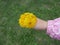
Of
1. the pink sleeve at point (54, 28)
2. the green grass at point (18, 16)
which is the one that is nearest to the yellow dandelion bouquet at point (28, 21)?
the pink sleeve at point (54, 28)

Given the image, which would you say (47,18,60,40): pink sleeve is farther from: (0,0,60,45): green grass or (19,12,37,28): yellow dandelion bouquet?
(0,0,60,45): green grass

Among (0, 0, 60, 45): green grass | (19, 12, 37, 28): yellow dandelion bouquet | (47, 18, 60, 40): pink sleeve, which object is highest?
(19, 12, 37, 28): yellow dandelion bouquet

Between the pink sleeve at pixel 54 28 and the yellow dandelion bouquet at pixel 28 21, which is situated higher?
the yellow dandelion bouquet at pixel 28 21

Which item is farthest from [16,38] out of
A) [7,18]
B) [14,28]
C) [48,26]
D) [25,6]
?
[48,26]

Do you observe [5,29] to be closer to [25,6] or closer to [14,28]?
[14,28]

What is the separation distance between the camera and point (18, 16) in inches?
116

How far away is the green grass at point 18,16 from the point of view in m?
2.68

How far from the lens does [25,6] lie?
3.09 metres

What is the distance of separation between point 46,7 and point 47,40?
24.4 inches

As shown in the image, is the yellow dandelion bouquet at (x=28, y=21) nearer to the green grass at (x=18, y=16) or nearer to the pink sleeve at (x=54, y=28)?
the pink sleeve at (x=54, y=28)

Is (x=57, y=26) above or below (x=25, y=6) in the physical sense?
above

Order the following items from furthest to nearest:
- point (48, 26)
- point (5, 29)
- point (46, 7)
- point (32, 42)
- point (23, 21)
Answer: point (46, 7) → point (5, 29) → point (32, 42) → point (48, 26) → point (23, 21)

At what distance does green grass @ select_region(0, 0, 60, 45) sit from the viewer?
268 centimetres

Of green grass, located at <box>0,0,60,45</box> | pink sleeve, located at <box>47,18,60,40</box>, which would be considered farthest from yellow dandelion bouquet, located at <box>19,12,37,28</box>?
green grass, located at <box>0,0,60,45</box>
